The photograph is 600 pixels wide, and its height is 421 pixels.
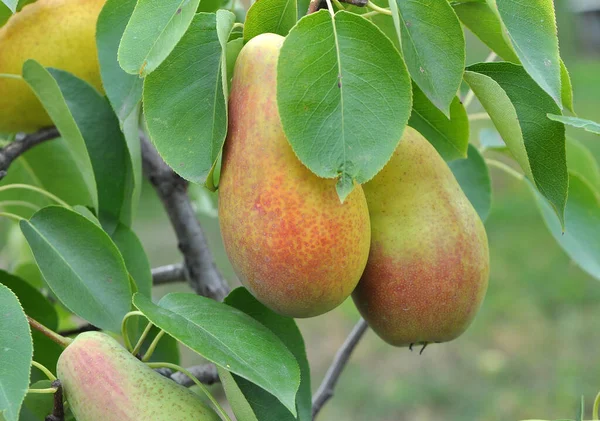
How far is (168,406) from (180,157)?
0.23 metres

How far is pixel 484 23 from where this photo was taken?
81cm

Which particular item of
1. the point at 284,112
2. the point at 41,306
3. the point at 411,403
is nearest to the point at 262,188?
the point at 284,112

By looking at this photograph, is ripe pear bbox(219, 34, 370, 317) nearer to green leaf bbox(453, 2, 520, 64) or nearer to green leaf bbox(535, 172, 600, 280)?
green leaf bbox(453, 2, 520, 64)

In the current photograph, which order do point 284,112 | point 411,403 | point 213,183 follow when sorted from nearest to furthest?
point 284,112 → point 213,183 → point 411,403

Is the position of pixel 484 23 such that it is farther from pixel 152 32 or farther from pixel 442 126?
pixel 152 32

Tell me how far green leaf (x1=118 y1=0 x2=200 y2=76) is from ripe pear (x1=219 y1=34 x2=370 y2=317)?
0.07m

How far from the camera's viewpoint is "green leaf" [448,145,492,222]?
112 centimetres

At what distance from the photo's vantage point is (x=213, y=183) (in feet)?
2.57

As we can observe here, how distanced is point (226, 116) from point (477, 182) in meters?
0.50

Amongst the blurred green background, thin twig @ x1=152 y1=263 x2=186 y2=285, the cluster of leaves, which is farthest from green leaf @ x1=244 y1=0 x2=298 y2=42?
the blurred green background

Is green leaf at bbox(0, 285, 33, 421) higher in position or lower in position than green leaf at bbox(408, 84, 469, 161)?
higher

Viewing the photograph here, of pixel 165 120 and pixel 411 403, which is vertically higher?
pixel 165 120

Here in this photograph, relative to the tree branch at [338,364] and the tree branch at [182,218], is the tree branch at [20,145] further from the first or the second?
the tree branch at [338,364]

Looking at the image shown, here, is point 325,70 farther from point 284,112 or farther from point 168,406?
point 168,406
